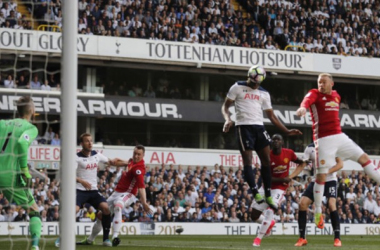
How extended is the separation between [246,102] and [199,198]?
1488cm

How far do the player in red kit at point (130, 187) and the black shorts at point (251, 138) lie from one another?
7.20ft

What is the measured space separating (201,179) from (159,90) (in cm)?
718

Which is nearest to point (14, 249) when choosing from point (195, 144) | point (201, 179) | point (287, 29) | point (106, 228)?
point (106, 228)

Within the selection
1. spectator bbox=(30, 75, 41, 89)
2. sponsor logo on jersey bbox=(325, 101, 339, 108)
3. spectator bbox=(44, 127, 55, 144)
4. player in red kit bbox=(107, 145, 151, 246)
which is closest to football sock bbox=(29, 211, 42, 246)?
player in red kit bbox=(107, 145, 151, 246)

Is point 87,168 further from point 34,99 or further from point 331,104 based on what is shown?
point 34,99

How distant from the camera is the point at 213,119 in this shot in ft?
119

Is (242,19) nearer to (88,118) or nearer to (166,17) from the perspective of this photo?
(166,17)

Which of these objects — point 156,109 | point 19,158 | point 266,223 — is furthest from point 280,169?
point 156,109

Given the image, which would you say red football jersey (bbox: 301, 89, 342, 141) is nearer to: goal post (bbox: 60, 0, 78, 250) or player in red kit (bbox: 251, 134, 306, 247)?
player in red kit (bbox: 251, 134, 306, 247)

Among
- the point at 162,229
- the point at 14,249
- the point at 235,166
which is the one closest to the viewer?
the point at 14,249

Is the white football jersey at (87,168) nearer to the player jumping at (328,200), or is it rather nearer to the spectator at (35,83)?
the player jumping at (328,200)

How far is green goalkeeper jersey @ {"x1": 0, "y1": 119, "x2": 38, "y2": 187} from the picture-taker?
1050 cm

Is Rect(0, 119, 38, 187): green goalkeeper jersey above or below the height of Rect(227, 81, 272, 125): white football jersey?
below

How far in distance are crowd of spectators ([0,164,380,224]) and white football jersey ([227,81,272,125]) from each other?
11975 millimetres
